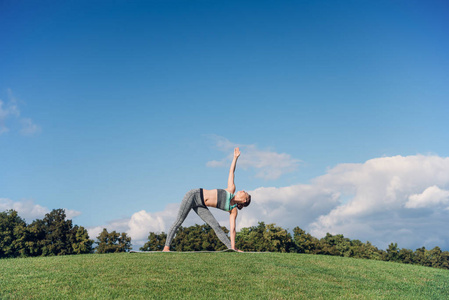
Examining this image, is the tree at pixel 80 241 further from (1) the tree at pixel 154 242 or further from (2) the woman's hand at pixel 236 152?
(2) the woman's hand at pixel 236 152

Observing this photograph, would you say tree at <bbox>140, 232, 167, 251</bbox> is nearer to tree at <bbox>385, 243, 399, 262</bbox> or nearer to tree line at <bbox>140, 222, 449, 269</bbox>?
tree line at <bbox>140, 222, 449, 269</bbox>

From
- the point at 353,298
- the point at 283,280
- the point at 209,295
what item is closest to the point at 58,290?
the point at 209,295

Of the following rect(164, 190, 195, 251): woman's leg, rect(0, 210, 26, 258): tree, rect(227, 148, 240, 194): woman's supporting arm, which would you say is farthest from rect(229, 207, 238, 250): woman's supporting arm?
rect(0, 210, 26, 258): tree

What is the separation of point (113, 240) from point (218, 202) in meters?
31.2

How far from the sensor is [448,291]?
11.2 m

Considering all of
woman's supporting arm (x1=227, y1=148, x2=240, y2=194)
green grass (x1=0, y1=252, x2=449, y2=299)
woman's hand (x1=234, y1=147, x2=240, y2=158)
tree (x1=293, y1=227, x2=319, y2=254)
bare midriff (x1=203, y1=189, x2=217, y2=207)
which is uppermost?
woman's hand (x1=234, y1=147, x2=240, y2=158)

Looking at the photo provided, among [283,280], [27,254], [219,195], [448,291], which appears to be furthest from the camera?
[27,254]

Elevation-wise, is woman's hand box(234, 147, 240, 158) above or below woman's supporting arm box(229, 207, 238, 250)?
above

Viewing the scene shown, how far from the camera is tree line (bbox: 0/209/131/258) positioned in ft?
130

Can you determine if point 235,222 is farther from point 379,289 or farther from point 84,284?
point 84,284

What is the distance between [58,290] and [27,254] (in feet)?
127

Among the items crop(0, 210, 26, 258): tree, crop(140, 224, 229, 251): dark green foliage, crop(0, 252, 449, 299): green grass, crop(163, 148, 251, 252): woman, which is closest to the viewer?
crop(0, 252, 449, 299): green grass

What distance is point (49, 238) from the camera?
41.3m

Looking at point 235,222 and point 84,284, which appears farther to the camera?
point 235,222
